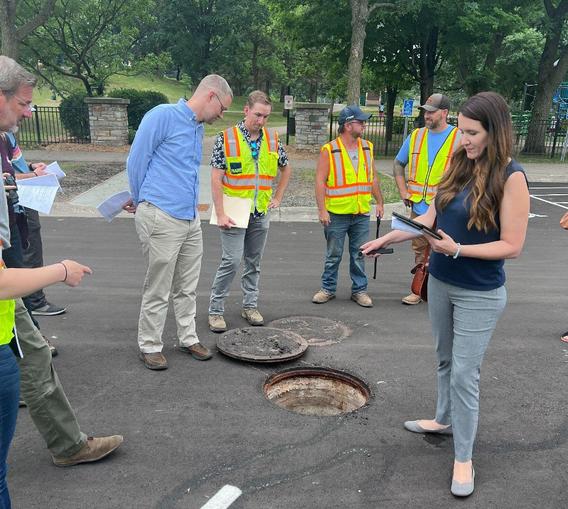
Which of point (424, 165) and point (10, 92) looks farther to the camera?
point (424, 165)

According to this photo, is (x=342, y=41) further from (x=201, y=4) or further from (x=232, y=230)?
(x=232, y=230)

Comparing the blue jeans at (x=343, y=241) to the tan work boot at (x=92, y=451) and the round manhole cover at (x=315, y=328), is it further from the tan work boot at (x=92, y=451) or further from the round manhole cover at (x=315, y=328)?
the tan work boot at (x=92, y=451)

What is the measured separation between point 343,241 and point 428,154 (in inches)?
47.4

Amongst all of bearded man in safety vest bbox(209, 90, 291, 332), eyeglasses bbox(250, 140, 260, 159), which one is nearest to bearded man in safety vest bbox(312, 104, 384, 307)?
bearded man in safety vest bbox(209, 90, 291, 332)

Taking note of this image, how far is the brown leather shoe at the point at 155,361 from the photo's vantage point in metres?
4.24

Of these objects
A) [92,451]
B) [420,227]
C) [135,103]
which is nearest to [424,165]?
[420,227]

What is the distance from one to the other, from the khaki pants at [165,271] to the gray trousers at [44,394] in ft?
4.27

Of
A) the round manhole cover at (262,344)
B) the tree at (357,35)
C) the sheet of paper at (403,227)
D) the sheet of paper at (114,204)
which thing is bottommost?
the round manhole cover at (262,344)

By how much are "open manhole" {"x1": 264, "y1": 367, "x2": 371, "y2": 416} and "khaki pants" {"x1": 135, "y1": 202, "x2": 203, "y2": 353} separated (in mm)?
823

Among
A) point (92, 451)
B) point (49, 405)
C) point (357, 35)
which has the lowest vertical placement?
point (92, 451)

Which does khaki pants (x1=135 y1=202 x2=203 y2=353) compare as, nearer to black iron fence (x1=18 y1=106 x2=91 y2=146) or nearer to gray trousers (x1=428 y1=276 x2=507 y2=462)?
gray trousers (x1=428 y1=276 x2=507 y2=462)

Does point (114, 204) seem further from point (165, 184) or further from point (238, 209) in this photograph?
point (238, 209)

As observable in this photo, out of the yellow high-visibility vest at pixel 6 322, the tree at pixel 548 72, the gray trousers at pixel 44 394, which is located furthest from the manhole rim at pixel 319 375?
the tree at pixel 548 72

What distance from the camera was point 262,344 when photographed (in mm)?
4641
